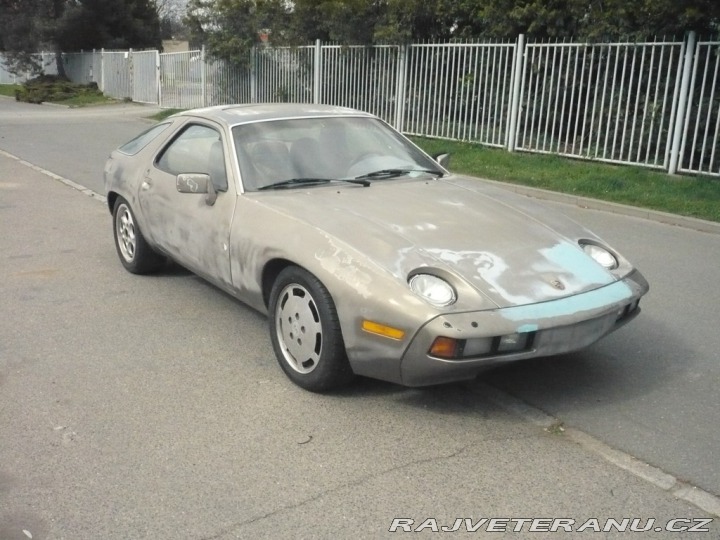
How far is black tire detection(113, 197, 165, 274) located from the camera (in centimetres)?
626

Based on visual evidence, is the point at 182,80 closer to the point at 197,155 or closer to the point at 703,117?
the point at 703,117

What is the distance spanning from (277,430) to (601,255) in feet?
6.82

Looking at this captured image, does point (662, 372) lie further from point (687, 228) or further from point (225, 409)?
point (687, 228)

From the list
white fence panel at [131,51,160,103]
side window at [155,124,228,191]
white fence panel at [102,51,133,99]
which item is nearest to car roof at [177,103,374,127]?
side window at [155,124,228,191]

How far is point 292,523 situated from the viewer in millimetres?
3020

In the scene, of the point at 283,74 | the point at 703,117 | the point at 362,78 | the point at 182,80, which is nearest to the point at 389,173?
the point at 703,117

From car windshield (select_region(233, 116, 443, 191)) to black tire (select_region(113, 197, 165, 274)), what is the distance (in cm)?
160

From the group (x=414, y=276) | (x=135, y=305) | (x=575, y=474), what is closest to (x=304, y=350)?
(x=414, y=276)

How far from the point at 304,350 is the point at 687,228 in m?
6.49

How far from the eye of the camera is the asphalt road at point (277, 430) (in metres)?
3.12

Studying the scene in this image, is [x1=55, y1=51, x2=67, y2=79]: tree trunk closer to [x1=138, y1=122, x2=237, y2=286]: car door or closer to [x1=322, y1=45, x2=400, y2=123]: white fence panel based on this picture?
[x1=322, y1=45, x2=400, y2=123]: white fence panel

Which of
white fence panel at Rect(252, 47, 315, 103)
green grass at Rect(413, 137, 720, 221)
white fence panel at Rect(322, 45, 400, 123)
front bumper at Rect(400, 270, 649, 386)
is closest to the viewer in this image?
front bumper at Rect(400, 270, 649, 386)

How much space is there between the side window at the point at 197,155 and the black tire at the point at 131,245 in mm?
661

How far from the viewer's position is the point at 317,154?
512 centimetres
